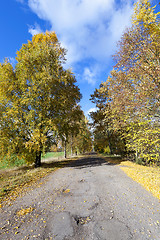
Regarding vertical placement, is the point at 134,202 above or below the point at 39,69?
below

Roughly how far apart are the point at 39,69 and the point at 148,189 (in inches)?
490

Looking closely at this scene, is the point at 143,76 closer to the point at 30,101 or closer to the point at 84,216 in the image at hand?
the point at 84,216

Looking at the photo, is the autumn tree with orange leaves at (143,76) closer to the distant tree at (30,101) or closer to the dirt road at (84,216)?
the dirt road at (84,216)

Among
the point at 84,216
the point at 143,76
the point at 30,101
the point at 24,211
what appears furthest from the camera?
the point at 30,101

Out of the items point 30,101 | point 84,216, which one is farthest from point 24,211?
point 30,101

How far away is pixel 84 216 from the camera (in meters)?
3.56

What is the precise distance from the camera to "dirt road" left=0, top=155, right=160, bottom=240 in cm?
288

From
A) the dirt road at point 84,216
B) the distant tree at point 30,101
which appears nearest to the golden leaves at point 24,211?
the dirt road at point 84,216

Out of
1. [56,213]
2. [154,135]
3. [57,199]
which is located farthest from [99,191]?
[154,135]

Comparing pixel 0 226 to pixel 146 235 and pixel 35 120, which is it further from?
pixel 35 120

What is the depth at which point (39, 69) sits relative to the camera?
11.2 meters

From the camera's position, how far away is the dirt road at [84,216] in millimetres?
2877

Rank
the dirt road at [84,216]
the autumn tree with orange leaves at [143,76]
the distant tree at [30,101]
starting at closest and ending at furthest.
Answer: the dirt road at [84,216] < the autumn tree with orange leaves at [143,76] < the distant tree at [30,101]

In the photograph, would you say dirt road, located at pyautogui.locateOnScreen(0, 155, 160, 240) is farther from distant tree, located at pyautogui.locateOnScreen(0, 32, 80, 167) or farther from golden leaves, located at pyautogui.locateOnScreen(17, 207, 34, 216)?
distant tree, located at pyautogui.locateOnScreen(0, 32, 80, 167)
